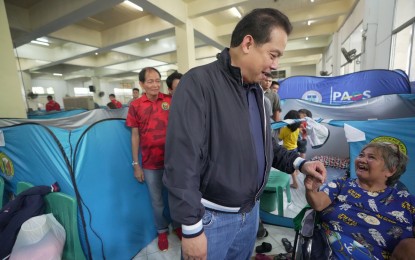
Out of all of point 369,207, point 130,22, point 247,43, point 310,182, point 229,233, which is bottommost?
point 369,207

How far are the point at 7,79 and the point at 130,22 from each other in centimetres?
413

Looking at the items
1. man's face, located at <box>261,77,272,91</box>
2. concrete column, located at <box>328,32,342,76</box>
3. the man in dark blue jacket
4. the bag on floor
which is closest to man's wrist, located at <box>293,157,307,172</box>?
the man in dark blue jacket

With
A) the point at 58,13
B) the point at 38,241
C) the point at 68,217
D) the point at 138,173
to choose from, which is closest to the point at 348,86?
the point at 138,173

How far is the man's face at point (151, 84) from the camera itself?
1.62m

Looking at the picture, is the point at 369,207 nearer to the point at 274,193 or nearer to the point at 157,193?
the point at 274,193

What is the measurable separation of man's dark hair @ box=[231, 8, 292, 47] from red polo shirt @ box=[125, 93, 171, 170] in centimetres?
102

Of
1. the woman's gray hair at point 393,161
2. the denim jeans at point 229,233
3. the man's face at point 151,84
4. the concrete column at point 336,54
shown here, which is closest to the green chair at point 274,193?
the woman's gray hair at point 393,161

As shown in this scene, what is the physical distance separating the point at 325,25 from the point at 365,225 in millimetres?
8450

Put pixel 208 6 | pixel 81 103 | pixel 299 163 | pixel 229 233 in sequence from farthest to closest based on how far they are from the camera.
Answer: pixel 81 103 → pixel 208 6 → pixel 299 163 → pixel 229 233

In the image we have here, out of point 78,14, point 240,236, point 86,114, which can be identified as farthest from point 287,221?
point 78,14

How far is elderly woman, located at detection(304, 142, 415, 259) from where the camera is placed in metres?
1.08

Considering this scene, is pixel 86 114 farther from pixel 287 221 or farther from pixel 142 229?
pixel 287 221

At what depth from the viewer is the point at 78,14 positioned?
4027 mm

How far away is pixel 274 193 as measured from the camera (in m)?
2.04
